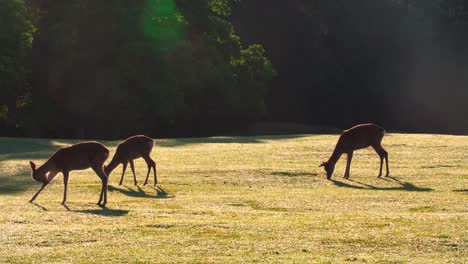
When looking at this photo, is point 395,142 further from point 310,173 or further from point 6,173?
point 6,173

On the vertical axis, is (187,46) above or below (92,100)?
above

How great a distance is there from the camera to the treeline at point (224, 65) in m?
45.8

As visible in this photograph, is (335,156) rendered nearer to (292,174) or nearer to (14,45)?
(292,174)

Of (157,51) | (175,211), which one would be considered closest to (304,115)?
(157,51)

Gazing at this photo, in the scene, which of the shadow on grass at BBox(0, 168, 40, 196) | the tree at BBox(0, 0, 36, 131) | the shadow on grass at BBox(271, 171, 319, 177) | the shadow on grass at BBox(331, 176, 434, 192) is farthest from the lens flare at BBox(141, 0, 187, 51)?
the shadow on grass at BBox(331, 176, 434, 192)

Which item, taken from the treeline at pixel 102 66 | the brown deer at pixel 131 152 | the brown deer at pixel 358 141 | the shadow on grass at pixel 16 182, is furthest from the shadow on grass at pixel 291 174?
the treeline at pixel 102 66

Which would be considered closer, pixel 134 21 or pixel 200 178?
pixel 200 178

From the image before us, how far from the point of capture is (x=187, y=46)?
4900cm

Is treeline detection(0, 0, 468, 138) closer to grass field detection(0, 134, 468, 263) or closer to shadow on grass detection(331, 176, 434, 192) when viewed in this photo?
grass field detection(0, 134, 468, 263)

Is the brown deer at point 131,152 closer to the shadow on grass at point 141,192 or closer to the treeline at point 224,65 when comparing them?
the shadow on grass at point 141,192

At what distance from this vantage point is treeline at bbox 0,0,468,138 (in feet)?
150

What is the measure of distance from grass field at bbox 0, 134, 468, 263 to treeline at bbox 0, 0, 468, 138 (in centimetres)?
1474

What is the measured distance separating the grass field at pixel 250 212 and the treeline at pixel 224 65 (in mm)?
14737

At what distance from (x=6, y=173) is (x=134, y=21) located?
2169 centimetres
